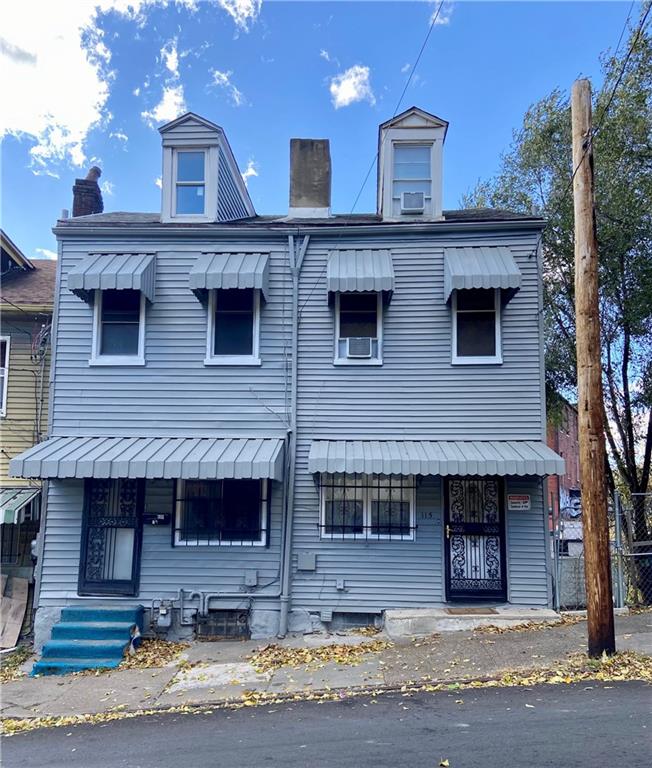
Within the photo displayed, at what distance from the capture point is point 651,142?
10297mm

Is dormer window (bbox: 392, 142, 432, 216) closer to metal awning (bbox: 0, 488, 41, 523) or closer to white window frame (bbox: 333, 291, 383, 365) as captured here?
white window frame (bbox: 333, 291, 383, 365)

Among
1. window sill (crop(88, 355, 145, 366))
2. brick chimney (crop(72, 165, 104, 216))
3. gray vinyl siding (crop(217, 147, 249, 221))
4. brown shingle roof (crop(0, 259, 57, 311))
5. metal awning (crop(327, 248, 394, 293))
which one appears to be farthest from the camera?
brick chimney (crop(72, 165, 104, 216))

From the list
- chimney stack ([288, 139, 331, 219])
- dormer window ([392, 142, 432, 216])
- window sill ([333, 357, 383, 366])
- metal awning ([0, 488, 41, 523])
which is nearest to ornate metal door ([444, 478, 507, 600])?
window sill ([333, 357, 383, 366])

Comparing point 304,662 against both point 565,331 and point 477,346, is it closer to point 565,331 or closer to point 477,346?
point 477,346

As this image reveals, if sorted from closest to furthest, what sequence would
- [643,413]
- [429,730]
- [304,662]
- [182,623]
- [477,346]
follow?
[429,730]
[304,662]
[182,623]
[477,346]
[643,413]

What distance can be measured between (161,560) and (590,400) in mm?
6922

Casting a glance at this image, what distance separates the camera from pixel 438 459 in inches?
331

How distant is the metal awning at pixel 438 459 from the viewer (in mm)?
8305

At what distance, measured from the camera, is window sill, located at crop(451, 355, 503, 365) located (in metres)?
9.41

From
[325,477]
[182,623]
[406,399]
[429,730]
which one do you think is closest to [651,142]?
[406,399]

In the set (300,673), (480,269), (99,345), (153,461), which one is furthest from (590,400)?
(99,345)

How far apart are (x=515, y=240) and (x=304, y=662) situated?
7545 mm

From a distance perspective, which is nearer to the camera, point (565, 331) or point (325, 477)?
point (325, 477)

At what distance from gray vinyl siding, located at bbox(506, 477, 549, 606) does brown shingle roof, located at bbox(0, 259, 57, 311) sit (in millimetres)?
9417
